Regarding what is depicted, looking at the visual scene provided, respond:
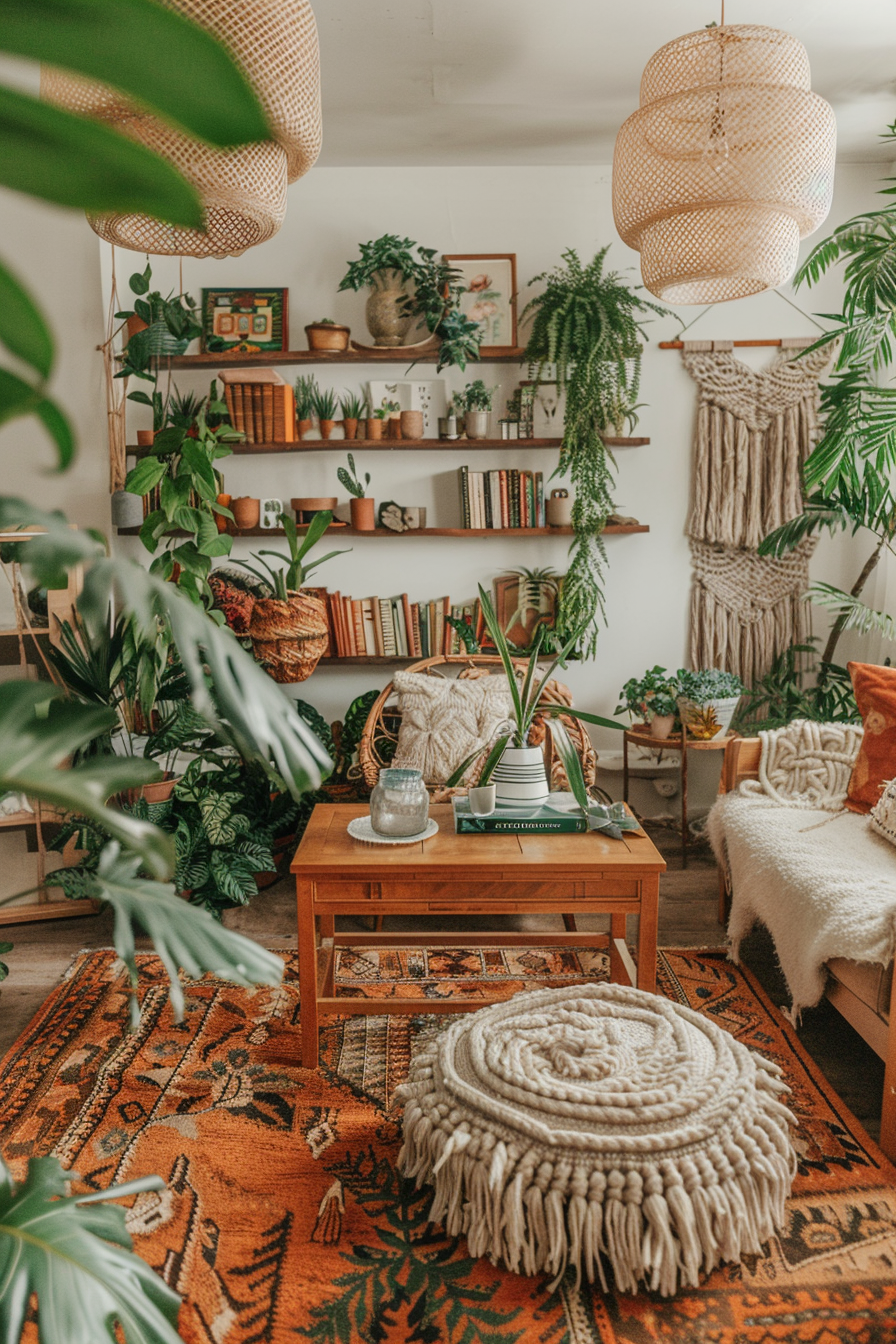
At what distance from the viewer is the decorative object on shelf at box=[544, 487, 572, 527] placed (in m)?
3.70

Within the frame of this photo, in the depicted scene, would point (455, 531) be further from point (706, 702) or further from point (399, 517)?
point (706, 702)

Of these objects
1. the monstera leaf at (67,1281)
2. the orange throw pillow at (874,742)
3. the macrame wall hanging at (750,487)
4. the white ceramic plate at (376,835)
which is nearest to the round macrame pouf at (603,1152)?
the white ceramic plate at (376,835)

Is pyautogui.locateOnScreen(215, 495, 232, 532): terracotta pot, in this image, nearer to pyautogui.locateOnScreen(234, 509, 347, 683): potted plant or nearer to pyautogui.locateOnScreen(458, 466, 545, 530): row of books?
pyautogui.locateOnScreen(234, 509, 347, 683): potted plant

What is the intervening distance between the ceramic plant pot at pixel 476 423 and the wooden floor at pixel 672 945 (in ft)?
5.95

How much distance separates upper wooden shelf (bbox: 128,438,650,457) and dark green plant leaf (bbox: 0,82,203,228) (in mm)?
3407

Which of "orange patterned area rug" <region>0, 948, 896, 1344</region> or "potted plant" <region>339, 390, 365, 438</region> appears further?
"potted plant" <region>339, 390, 365, 438</region>

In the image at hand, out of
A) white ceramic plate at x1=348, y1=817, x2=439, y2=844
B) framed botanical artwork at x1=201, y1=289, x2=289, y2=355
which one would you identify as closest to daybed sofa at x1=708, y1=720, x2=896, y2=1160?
white ceramic plate at x1=348, y1=817, x2=439, y2=844

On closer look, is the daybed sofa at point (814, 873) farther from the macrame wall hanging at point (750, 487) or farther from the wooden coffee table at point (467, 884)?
the macrame wall hanging at point (750, 487)

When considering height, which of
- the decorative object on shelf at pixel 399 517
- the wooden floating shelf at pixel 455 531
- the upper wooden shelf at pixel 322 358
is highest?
the upper wooden shelf at pixel 322 358

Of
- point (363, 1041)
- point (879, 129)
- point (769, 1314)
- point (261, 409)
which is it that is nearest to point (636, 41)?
point (879, 129)

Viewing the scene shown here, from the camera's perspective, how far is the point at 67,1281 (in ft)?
2.49

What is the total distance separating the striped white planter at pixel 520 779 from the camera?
7.85ft

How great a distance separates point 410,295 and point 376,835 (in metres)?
2.36

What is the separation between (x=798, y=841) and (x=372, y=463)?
230cm
